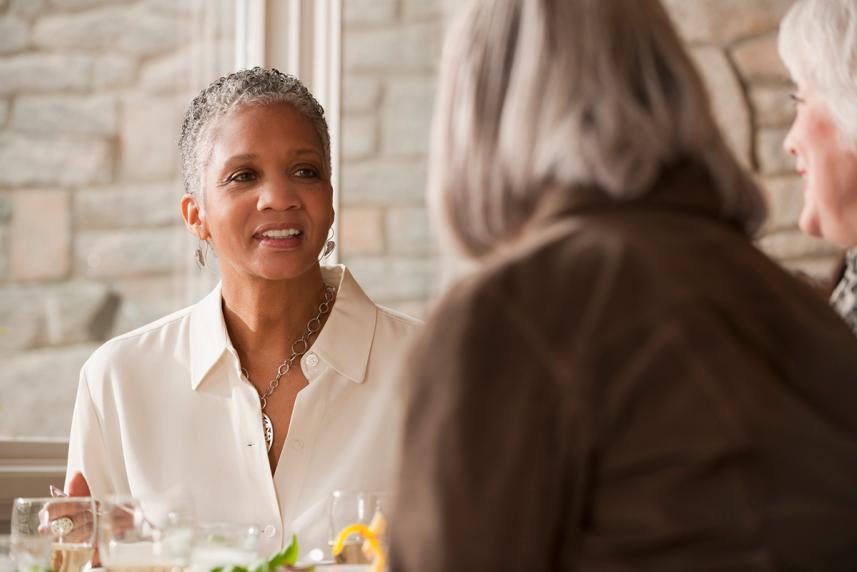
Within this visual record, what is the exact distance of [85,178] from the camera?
3365mm

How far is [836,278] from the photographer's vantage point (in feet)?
7.53

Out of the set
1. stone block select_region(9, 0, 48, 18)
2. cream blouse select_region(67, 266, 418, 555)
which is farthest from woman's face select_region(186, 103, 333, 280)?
stone block select_region(9, 0, 48, 18)

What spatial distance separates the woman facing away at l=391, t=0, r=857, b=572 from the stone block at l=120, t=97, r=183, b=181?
2550 mm

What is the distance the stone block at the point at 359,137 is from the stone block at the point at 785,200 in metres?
1.20

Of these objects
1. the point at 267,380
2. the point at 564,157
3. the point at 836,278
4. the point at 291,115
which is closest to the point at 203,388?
the point at 267,380

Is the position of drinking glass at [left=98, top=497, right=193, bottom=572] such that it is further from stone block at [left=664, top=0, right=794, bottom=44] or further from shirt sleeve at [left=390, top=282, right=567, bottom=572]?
stone block at [left=664, top=0, right=794, bottom=44]

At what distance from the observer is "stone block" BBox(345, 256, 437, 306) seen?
3627 millimetres

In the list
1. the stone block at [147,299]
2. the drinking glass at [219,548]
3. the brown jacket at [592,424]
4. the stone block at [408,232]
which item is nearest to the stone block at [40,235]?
the stone block at [147,299]

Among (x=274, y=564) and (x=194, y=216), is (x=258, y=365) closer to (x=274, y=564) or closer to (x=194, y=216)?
(x=194, y=216)

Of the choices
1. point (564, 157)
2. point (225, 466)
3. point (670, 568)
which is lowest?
point (225, 466)

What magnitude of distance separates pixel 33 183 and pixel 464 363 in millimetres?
2663

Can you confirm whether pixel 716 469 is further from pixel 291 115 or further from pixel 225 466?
pixel 291 115

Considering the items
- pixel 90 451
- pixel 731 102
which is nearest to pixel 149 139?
pixel 90 451

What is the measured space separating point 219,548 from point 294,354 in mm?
→ 844
